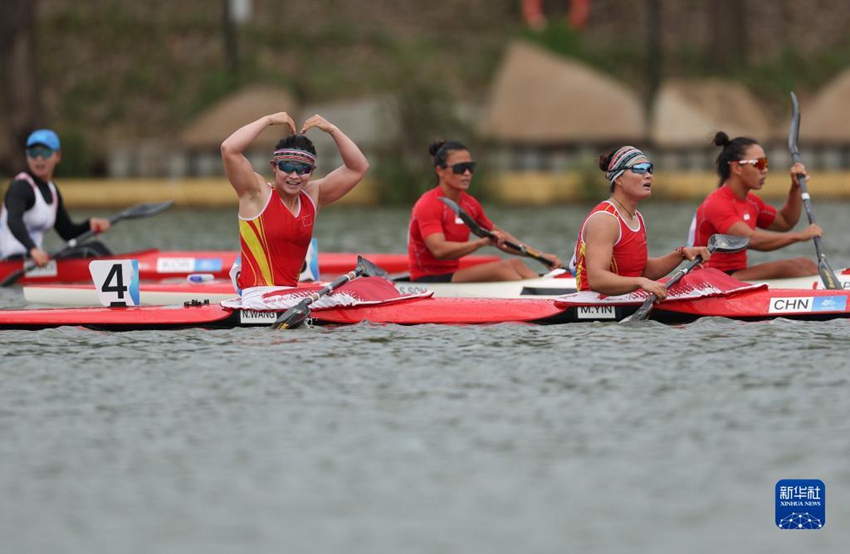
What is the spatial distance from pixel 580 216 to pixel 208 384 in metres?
15.0

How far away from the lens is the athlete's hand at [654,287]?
1075 cm

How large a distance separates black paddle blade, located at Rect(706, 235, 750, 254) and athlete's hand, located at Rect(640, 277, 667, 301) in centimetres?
103

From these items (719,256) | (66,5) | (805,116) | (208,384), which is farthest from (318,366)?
(66,5)

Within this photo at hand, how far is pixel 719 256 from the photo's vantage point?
1255cm

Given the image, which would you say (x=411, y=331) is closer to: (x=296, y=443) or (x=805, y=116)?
(x=296, y=443)

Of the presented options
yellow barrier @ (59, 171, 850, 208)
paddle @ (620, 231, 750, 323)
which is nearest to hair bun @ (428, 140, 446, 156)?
paddle @ (620, 231, 750, 323)

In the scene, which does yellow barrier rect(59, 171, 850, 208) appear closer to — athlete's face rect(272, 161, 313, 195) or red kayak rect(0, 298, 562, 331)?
red kayak rect(0, 298, 562, 331)

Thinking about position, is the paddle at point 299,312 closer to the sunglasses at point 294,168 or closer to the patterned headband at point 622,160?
the sunglasses at point 294,168

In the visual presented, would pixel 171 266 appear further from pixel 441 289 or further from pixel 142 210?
pixel 441 289

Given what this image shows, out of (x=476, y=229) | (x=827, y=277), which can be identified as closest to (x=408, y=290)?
(x=476, y=229)

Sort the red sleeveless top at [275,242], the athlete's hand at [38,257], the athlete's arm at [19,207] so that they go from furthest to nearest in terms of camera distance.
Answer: the athlete's arm at [19,207] → the athlete's hand at [38,257] → the red sleeveless top at [275,242]

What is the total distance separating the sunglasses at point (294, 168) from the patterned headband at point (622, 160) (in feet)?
6.86

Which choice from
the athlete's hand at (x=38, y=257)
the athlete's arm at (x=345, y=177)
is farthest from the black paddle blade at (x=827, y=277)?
the athlete's hand at (x=38, y=257)

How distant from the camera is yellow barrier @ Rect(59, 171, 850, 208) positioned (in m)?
26.3
